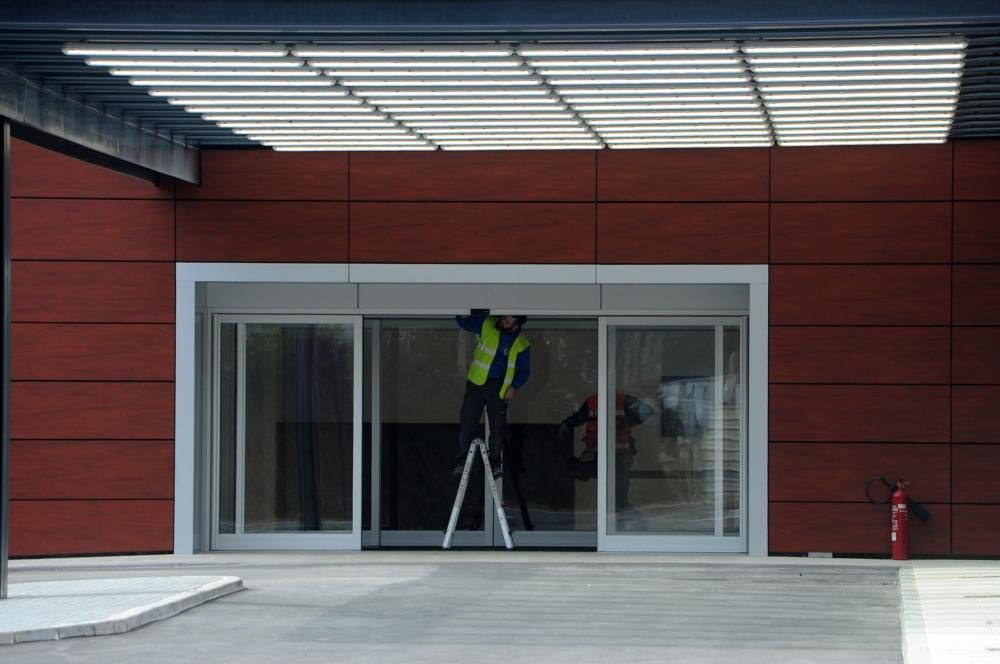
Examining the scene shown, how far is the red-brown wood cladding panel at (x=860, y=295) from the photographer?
1340 cm

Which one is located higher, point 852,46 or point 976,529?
point 852,46

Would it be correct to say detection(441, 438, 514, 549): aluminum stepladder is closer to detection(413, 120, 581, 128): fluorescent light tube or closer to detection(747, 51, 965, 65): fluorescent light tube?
detection(413, 120, 581, 128): fluorescent light tube

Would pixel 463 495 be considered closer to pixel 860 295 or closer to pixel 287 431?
pixel 287 431

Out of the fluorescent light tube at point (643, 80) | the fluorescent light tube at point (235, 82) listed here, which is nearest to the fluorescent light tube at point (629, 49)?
the fluorescent light tube at point (643, 80)

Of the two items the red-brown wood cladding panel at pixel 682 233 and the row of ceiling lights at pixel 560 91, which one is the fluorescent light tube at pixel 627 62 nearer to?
the row of ceiling lights at pixel 560 91

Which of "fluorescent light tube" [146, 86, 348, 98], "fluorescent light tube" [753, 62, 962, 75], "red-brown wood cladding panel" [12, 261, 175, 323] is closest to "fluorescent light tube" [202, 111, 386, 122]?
"fluorescent light tube" [146, 86, 348, 98]

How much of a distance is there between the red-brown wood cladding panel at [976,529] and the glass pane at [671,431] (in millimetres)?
2009

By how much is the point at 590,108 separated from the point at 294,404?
183 inches

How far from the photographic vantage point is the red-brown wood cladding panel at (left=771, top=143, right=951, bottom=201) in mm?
13414

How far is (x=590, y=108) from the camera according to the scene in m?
11.3

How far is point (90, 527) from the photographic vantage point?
44.9 feet

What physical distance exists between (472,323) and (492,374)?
20.9 inches

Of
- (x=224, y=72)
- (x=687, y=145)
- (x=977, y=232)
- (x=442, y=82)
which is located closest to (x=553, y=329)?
(x=687, y=145)

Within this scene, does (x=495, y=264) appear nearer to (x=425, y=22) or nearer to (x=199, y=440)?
(x=199, y=440)
